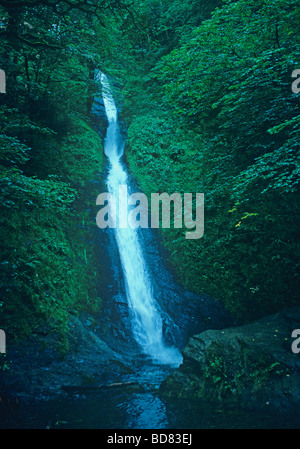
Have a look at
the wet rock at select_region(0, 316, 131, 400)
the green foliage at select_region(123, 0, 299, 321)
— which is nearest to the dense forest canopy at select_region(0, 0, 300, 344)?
the green foliage at select_region(123, 0, 299, 321)

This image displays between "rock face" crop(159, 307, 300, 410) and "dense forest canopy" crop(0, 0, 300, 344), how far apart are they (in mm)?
1282

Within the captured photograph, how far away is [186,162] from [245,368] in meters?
8.89

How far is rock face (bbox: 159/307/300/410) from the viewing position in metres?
4.50

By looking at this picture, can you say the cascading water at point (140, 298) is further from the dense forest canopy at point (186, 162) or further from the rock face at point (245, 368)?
the rock face at point (245, 368)

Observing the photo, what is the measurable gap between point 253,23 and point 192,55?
5.12 feet

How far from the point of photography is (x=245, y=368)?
4.89 m

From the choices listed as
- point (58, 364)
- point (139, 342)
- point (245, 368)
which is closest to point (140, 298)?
point (139, 342)

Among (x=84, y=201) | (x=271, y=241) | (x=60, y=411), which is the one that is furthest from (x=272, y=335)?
(x=84, y=201)

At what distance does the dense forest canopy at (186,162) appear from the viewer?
5367 mm

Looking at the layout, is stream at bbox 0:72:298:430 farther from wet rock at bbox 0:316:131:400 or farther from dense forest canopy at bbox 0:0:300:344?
dense forest canopy at bbox 0:0:300:344

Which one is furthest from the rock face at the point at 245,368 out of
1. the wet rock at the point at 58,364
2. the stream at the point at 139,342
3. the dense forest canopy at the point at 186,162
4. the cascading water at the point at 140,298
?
the cascading water at the point at 140,298

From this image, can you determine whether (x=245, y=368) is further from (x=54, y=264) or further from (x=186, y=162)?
(x=186, y=162)

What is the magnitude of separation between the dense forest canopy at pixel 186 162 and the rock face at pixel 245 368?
4.20 ft

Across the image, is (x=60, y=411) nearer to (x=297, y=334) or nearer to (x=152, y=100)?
(x=297, y=334)
